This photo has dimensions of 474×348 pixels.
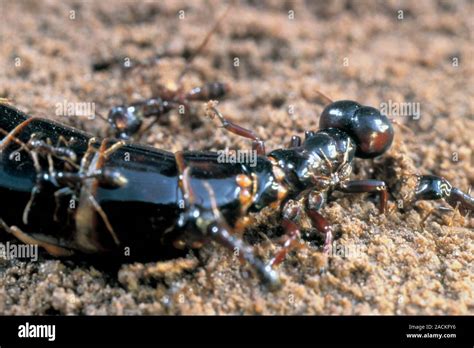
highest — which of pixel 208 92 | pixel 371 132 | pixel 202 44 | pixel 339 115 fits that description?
pixel 202 44

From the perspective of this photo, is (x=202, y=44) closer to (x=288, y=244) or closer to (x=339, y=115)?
(x=339, y=115)

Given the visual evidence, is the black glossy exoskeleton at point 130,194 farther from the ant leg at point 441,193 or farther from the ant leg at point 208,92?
the ant leg at point 208,92

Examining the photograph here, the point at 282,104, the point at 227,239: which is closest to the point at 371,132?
the point at 282,104

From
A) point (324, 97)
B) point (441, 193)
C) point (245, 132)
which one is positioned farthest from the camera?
point (324, 97)

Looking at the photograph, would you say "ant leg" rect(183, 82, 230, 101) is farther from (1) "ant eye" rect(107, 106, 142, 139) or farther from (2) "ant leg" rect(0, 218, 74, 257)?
(2) "ant leg" rect(0, 218, 74, 257)

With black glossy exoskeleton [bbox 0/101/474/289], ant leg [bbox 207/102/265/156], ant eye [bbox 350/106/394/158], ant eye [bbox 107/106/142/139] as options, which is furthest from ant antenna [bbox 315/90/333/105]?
ant eye [bbox 107/106/142/139]
